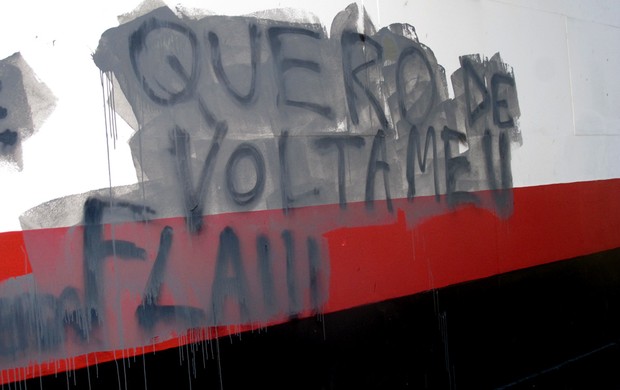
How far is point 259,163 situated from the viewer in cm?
346

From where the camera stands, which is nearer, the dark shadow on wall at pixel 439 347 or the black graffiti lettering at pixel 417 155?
the dark shadow on wall at pixel 439 347

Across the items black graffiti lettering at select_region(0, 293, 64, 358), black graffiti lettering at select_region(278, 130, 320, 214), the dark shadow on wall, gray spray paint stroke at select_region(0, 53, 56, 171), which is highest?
gray spray paint stroke at select_region(0, 53, 56, 171)

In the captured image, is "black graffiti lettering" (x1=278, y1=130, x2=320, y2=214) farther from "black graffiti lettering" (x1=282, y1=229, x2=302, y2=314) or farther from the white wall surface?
the white wall surface

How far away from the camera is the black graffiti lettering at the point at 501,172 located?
470 cm

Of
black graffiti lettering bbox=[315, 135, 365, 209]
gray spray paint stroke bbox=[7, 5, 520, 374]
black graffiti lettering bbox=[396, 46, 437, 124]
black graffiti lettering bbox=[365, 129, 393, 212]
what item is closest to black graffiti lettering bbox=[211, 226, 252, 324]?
gray spray paint stroke bbox=[7, 5, 520, 374]

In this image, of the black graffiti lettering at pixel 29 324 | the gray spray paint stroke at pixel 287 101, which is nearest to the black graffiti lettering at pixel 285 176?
the gray spray paint stroke at pixel 287 101

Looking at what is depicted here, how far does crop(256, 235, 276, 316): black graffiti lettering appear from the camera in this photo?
346 cm

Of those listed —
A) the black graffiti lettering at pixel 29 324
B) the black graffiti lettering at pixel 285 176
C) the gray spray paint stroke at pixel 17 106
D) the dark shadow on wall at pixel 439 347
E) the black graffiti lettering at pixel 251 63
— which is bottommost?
the dark shadow on wall at pixel 439 347

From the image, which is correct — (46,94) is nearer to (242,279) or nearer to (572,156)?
(242,279)

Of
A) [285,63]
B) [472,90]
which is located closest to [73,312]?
[285,63]

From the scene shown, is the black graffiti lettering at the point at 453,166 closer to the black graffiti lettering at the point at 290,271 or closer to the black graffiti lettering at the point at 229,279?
the black graffiti lettering at the point at 290,271

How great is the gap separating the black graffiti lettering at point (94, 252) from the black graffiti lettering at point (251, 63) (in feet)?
2.83

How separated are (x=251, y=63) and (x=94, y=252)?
1255 millimetres

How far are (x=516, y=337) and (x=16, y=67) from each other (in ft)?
12.9
